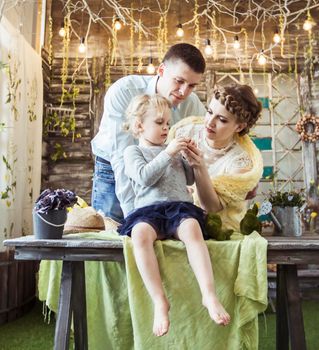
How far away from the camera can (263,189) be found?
5816 mm

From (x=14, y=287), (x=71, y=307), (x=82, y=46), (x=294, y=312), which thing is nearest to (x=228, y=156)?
(x=294, y=312)

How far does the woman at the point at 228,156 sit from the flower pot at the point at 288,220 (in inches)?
7.1

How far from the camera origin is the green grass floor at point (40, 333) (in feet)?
9.71

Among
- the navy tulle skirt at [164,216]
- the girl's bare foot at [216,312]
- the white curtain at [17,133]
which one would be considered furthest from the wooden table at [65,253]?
the white curtain at [17,133]

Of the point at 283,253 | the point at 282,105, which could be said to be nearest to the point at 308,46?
the point at 282,105

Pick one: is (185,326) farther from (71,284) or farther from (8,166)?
(8,166)

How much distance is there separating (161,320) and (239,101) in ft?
3.40

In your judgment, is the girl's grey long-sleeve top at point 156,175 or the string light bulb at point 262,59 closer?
the girl's grey long-sleeve top at point 156,175

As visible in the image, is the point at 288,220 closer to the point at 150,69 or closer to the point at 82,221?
the point at 82,221

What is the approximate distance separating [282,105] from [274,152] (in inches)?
26.0

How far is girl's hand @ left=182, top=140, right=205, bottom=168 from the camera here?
1.77 meters

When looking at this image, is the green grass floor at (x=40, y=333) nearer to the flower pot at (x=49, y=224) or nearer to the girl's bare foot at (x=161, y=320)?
the girl's bare foot at (x=161, y=320)

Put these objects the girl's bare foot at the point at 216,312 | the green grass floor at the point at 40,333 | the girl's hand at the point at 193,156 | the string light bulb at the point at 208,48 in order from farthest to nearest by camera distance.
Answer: the string light bulb at the point at 208,48 < the green grass floor at the point at 40,333 < the girl's hand at the point at 193,156 < the girl's bare foot at the point at 216,312

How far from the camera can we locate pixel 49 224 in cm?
173
